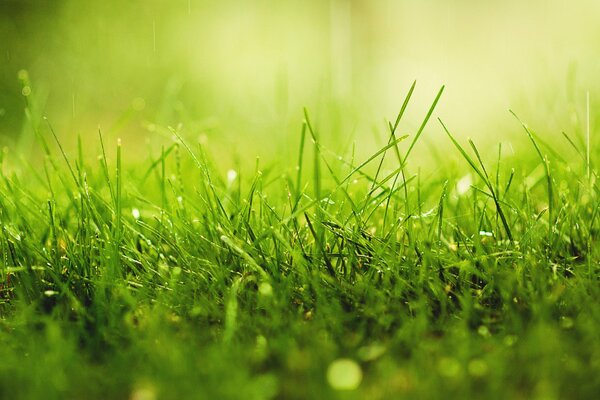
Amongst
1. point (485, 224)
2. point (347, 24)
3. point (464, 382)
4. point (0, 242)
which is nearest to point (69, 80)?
point (347, 24)

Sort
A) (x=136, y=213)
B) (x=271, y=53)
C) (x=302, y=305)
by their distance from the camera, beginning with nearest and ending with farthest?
(x=302, y=305)
(x=136, y=213)
(x=271, y=53)

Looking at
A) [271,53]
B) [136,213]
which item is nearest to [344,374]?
[136,213]

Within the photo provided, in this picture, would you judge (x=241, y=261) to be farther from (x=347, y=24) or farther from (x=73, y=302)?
(x=347, y=24)

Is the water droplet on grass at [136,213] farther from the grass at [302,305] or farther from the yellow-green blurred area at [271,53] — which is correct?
the yellow-green blurred area at [271,53]

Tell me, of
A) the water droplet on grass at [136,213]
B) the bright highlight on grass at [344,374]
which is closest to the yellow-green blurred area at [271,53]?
the water droplet on grass at [136,213]

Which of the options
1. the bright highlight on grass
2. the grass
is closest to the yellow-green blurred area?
the grass

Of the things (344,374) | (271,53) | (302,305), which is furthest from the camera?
(271,53)

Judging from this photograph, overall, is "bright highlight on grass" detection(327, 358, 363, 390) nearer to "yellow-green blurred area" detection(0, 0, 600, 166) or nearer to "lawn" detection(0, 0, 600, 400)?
"lawn" detection(0, 0, 600, 400)

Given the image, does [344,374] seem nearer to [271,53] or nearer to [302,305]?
[302,305]
